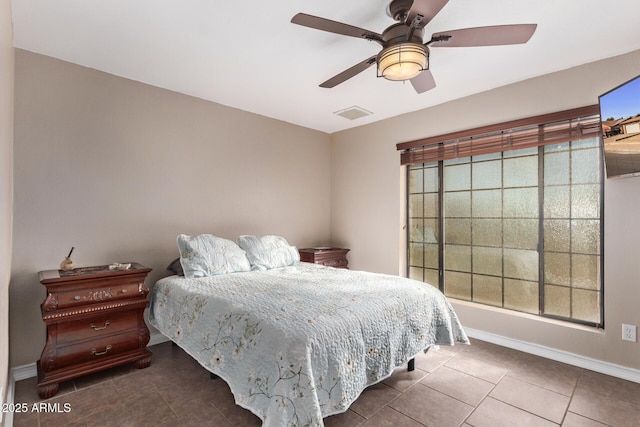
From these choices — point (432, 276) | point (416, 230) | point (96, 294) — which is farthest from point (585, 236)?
point (96, 294)

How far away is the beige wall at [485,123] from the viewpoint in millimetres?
2504

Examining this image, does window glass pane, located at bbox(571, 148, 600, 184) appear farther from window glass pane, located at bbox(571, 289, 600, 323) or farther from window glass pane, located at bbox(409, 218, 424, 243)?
window glass pane, located at bbox(409, 218, 424, 243)

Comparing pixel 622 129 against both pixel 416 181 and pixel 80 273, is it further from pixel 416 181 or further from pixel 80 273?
pixel 80 273

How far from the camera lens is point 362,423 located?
1.89 meters

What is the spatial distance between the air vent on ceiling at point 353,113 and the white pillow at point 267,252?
1.75 meters

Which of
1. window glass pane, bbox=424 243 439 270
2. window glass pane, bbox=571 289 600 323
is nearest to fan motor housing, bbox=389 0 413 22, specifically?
window glass pane, bbox=424 243 439 270

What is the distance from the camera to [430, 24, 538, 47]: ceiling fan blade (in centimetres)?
170

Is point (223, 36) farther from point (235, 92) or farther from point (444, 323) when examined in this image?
point (444, 323)

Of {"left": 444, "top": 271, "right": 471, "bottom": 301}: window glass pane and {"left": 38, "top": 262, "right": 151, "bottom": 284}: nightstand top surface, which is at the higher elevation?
{"left": 38, "top": 262, "right": 151, "bottom": 284}: nightstand top surface

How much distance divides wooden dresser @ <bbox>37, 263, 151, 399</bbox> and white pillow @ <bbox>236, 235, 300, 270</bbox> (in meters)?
0.98

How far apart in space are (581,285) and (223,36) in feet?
11.9

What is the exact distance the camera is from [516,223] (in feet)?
10.4

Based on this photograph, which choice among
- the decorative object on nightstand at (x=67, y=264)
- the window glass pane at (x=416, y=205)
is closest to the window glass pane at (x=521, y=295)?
the window glass pane at (x=416, y=205)

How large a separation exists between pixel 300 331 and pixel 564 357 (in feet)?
8.51
